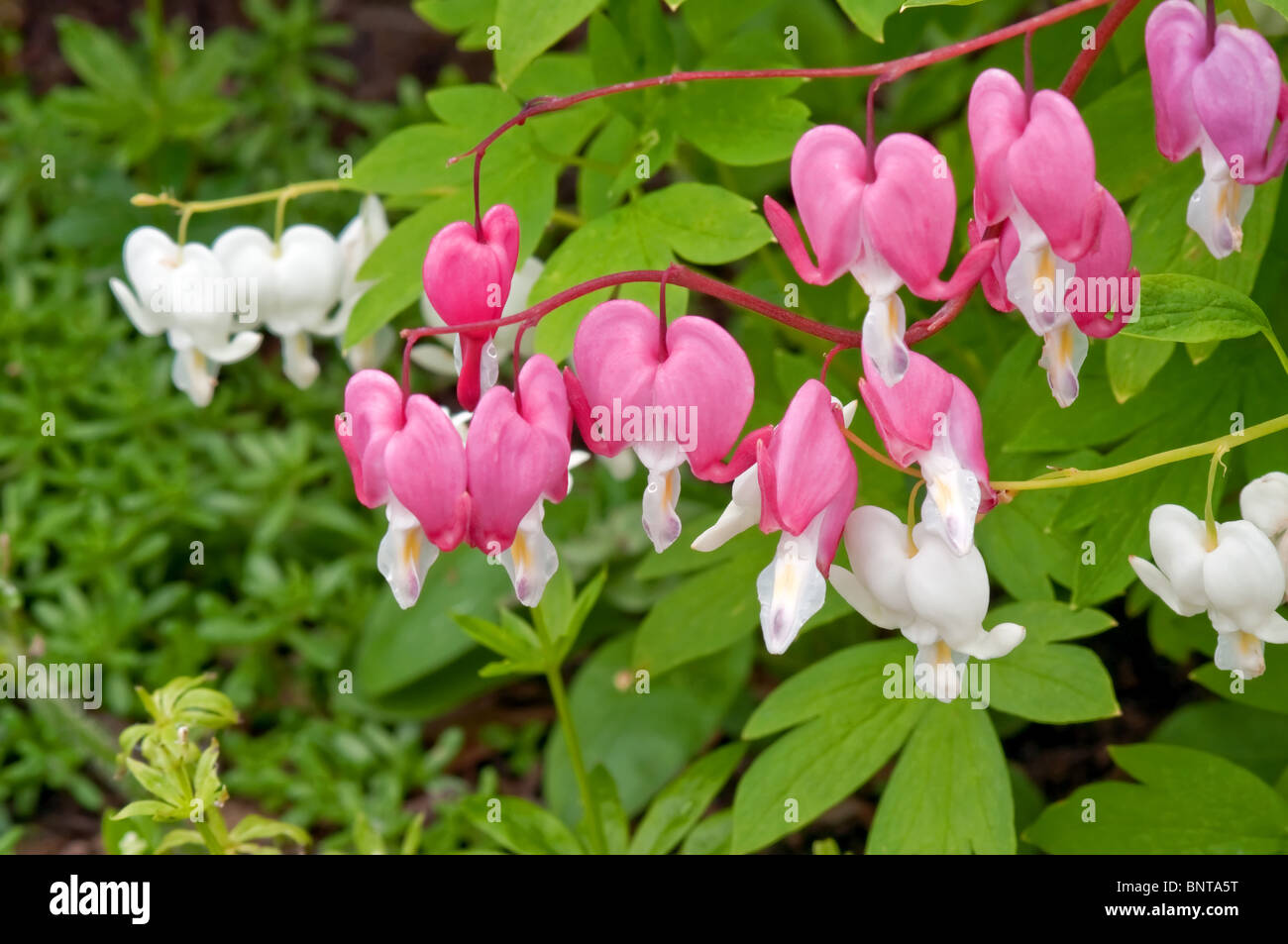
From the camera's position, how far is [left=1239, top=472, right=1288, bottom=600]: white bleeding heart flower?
118cm

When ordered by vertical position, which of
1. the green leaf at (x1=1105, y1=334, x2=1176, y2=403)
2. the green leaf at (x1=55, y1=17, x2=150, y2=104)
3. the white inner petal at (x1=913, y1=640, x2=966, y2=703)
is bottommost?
the white inner petal at (x1=913, y1=640, x2=966, y2=703)

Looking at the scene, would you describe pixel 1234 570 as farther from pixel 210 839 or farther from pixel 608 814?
pixel 210 839

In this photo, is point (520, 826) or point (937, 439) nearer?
point (937, 439)

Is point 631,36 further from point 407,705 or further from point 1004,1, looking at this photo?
point 407,705

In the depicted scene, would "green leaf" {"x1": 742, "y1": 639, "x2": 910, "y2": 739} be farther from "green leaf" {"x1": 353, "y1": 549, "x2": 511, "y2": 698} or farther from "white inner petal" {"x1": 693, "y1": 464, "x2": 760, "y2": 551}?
"green leaf" {"x1": 353, "y1": 549, "x2": 511, "y2": 698}

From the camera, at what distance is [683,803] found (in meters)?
1.67

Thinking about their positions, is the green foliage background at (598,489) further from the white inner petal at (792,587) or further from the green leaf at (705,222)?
the white inner petal at (792,587)

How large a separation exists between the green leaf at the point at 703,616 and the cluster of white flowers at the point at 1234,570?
0.62 m

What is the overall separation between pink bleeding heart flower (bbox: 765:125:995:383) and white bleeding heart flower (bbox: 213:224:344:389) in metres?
0.87

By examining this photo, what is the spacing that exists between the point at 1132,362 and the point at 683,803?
2.57 feet

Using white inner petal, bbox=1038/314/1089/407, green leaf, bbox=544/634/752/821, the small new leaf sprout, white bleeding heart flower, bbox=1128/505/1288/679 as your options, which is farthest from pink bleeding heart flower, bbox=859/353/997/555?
green leaf, bbox=544/634/752/821

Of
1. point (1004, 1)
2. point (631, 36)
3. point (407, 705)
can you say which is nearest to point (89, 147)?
point (407, 705)

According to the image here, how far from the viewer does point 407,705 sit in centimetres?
233

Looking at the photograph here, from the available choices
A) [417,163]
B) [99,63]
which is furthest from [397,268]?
[99,63]
